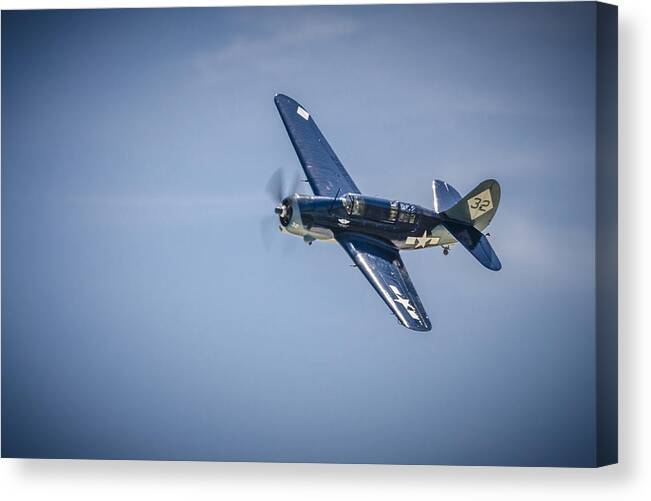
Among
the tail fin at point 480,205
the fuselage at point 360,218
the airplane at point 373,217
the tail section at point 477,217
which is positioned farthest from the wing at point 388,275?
the tail fin at point 480,205

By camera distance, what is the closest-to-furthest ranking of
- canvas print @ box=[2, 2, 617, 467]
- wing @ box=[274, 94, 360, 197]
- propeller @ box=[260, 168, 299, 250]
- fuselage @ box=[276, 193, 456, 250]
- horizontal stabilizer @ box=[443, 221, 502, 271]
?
canvas print @ box=[2, 2, 617, 467] < horizontal stabilizer @ box=[443, 221, 502, 271] < propeller @ box=[260, 168, 299, 250] < fuselage @ box=[276, 193, 456, 250] < wing @ box=[274, 94, 360, 197]

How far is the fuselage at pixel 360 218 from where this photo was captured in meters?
19.8

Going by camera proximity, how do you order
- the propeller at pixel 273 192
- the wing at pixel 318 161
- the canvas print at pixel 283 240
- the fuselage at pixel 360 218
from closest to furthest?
1. the canvas print at pixel 283 240
2. the propeller at pixel 273 192
3. the fuselage at pixel 360 218
4. the wing at pixel 318 161

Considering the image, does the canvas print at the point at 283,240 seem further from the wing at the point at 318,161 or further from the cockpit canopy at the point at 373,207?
the wing at the point at 318,161

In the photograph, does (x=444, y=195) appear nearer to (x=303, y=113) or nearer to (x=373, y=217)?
(x=373, y=217)

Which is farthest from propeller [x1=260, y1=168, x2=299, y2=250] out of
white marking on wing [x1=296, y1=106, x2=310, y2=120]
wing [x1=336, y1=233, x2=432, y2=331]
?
wing [x1=336, y1=233, x2=432, y2=331]

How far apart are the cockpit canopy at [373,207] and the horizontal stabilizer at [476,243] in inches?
33.9

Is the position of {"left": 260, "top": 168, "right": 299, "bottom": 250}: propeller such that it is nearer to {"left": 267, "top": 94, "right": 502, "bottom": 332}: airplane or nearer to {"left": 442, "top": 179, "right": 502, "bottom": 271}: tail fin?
{"left": 267, "top": 94, "right": 502, "bottom": 332}: airplane

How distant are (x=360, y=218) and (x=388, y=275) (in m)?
1.26

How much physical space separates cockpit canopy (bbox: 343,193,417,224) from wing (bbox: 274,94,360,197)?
40 centimetres

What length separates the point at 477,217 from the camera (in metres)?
19.6

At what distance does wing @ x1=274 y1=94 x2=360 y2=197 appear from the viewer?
67.1 feet

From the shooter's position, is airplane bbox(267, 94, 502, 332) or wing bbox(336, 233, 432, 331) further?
airplane bbox(267, 94, 502, 332)

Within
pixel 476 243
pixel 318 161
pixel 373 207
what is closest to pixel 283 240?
pixel 373 207
